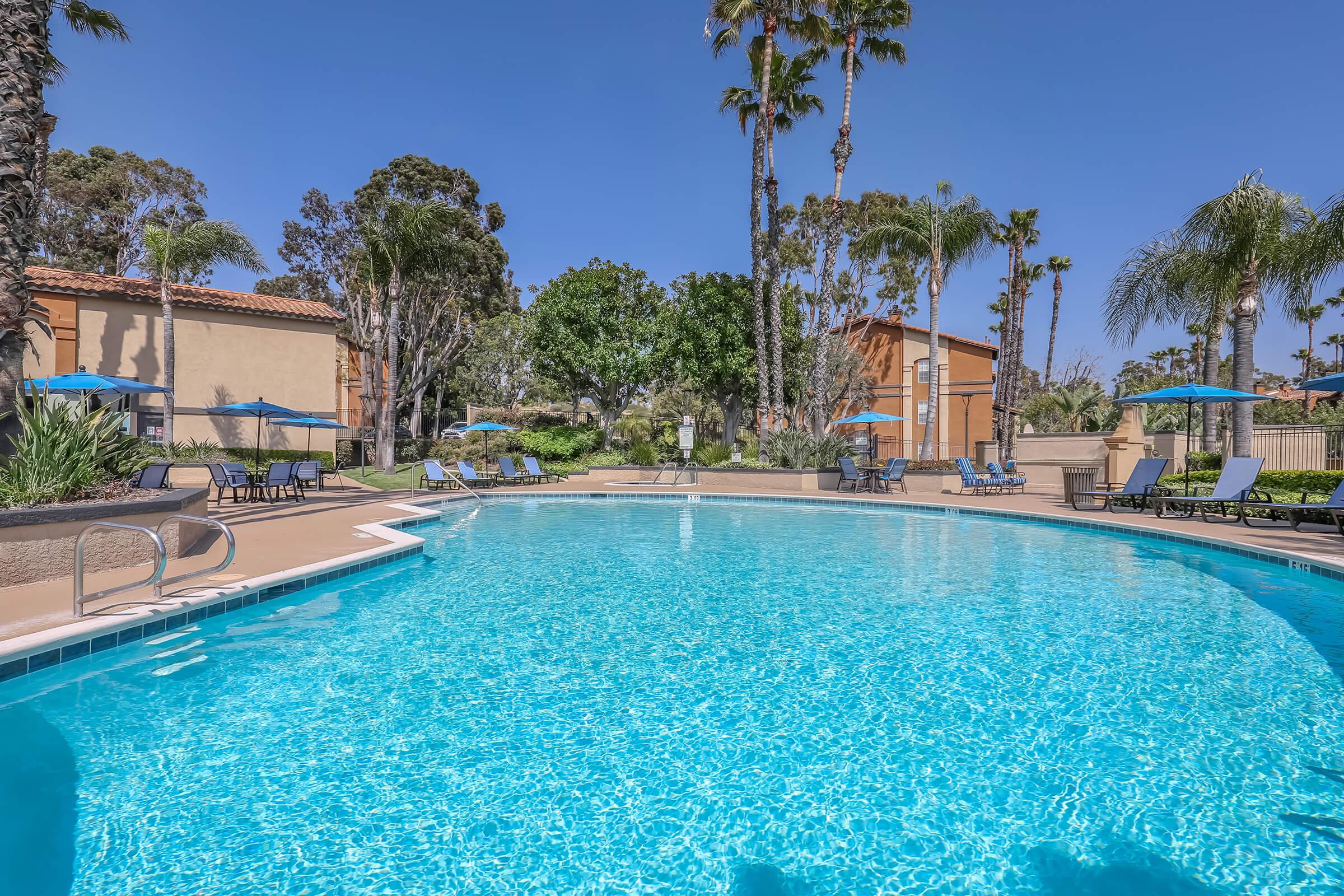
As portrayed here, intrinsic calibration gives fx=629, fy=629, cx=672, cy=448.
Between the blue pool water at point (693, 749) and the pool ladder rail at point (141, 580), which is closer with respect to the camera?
the blue pool water at point (693, 749)

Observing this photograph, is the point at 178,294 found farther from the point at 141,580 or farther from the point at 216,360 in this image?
the point at 141,580

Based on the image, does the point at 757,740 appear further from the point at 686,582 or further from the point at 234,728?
the point at 686,582

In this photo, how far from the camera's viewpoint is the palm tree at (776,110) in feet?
68.6

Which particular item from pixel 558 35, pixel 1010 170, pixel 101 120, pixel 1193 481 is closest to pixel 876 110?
pixel 1010 170

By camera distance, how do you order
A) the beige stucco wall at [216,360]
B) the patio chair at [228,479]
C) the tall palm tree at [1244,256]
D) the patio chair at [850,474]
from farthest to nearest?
the beige stucco wall at [216,360] → the patio chair at [850,474] → the patio chair at [228,479] → the tall palm tree at [1244,256]

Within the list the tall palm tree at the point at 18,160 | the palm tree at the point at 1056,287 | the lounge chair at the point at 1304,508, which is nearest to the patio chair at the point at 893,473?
the lounge chair at the point at 1304,508

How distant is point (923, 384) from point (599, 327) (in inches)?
734

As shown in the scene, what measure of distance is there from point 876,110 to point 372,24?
15145 millimetres

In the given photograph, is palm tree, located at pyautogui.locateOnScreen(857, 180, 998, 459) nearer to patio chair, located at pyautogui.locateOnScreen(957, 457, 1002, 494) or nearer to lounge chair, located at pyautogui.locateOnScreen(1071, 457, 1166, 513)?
patio chair, located at pyautogui.locateOnScreen(957, 457, 1002, 494)

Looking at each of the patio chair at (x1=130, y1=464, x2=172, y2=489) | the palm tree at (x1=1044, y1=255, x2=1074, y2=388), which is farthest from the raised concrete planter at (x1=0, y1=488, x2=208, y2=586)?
the palm tree at (x1=1044, y1=255, x2=1074, y2=388)

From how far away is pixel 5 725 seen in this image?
3686mm

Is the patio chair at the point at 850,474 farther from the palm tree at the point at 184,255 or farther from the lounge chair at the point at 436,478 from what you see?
the palm tree at the point at 184,255

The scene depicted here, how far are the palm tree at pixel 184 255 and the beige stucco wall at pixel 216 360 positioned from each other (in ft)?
3.92

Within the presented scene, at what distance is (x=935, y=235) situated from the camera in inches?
818
